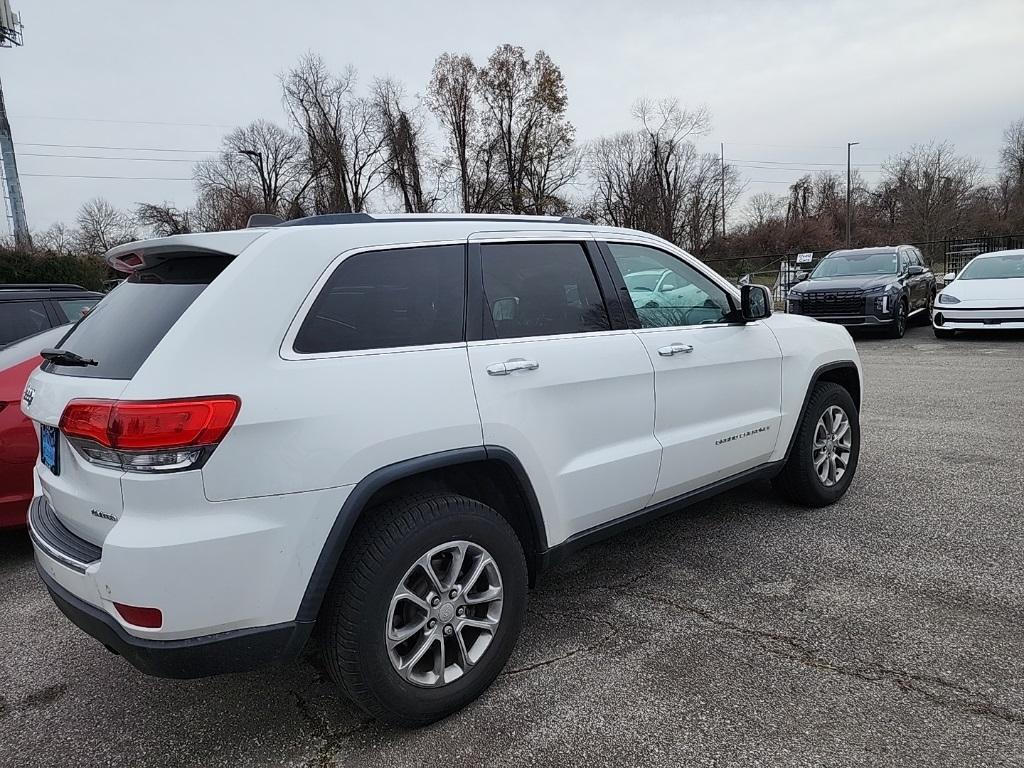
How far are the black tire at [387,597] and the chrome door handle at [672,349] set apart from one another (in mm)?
1197

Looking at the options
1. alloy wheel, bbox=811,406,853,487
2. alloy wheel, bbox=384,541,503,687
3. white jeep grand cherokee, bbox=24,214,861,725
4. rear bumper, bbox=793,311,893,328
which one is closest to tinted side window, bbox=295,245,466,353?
white jeep grand cherokee, bbox=24,214,861,725

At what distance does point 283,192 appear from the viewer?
42719mm

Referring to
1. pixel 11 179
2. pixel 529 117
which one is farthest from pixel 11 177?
pixel 529 117

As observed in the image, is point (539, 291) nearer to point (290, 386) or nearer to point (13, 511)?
point (290, 386)

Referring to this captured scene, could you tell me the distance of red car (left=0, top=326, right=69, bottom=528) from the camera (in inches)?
152

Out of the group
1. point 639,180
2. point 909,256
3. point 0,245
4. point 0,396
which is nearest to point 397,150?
point 639,180

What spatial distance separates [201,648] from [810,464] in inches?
138

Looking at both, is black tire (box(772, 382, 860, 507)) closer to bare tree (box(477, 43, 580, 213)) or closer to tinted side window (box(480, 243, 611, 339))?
tinted side window (box(480, 243, 611, 339))

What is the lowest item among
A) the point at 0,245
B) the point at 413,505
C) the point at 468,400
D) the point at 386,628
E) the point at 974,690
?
the point at 974,690

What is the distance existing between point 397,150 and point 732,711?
128ft

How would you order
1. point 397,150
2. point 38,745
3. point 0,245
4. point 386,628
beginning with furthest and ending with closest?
point 397,150, point 0,245, point 38,745, point 386,628

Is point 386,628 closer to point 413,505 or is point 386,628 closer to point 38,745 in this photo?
point 413,505

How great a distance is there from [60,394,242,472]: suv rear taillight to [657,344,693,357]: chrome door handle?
1926 millimetres

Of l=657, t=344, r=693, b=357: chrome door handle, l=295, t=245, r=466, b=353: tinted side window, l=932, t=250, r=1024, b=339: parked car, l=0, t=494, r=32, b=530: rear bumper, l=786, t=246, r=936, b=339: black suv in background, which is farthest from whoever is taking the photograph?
l=786, t=246, r=936, b=339: black suv in background
